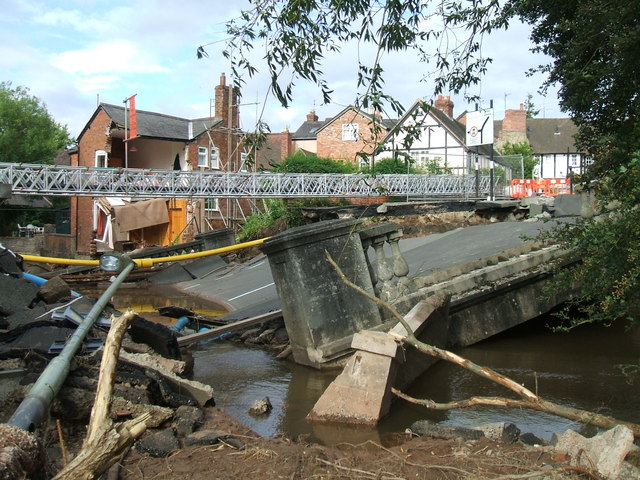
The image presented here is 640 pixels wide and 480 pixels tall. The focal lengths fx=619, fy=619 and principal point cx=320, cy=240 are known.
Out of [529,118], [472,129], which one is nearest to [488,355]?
[472,129]

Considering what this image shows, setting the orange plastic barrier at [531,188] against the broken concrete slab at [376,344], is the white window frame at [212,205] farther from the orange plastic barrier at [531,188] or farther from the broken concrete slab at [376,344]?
the broken concrete slab at [376,344]

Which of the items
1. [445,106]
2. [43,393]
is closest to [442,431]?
[43,393]

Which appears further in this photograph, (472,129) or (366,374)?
(472,129)

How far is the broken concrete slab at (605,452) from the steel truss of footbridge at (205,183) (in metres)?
21.7

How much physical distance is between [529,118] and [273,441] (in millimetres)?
69759

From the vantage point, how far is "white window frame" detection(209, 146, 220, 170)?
38.0 meters

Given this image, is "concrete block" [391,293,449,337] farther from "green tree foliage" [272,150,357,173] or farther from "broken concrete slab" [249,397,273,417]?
"green tree foliage" [272,150,357,173]

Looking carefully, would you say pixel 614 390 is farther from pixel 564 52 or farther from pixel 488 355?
pixel 564 52

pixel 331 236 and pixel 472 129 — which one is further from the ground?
pixel 472 129

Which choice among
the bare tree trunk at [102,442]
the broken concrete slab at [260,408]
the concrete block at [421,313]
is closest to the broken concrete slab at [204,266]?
the concrete block at [421,313]

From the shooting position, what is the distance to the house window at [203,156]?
124 ft

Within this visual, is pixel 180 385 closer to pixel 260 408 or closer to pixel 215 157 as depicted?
pixel 260 408

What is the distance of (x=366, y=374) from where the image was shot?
6.43 m

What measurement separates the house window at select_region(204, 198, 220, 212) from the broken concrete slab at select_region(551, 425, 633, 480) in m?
32.2
